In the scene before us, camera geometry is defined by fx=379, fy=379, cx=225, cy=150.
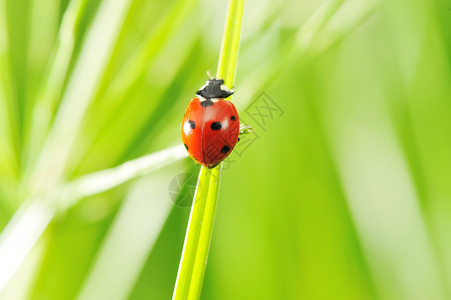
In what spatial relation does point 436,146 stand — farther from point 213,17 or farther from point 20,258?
point 20,258

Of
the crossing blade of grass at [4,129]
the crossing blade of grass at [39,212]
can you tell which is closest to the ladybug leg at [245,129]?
the crossing blade of grass at [39,212]

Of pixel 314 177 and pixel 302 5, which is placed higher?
pixel 302 5

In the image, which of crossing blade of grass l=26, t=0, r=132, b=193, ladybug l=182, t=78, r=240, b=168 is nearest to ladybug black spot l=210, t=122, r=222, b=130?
ladybug l=182, t=78, r=240, b=168

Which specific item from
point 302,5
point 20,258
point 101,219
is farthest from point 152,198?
point 302,5

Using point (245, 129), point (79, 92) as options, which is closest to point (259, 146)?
point (245, 129)

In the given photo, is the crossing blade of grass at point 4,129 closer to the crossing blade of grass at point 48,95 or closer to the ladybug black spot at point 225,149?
the crossing blade of grass at point 48,95

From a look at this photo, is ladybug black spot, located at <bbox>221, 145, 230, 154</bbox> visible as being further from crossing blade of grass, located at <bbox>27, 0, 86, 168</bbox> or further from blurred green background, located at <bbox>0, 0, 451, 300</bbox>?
crossing blade of grass, located at <bbox>27, 0, 86, 168</bbox>

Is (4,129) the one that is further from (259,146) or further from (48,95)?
(259,146)
